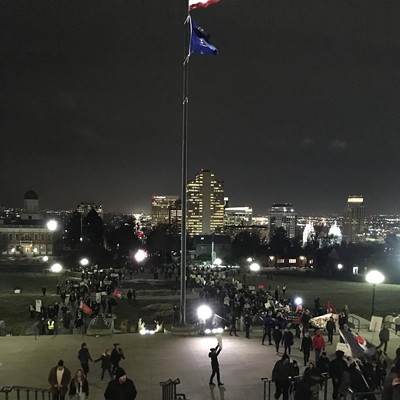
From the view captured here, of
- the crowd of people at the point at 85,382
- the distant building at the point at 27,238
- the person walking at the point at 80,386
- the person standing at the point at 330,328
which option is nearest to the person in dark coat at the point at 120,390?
the crowd of people at the point at 85,382

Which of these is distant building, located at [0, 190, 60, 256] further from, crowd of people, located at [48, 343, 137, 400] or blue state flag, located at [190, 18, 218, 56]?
crowd of people, located at [48, 343, 137, 400]

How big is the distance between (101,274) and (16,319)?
16.9 m

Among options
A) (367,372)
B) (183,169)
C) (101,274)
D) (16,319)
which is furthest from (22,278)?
(367,372)

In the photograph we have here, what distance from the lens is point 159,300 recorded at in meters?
36.4

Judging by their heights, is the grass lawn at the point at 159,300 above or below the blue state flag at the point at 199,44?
below

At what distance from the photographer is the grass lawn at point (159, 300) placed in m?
30.2

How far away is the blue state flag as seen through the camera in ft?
60.3

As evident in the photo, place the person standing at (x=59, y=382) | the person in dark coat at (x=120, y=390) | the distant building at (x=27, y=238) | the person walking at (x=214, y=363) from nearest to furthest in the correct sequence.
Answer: the person in dark coat at (x=120, y=390)
the person standing at (x=59, y=382)
the person walking at (x=214, y=363)
the distant building at (x=27, y=238)

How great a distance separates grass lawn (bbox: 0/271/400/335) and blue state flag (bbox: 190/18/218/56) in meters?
15.7

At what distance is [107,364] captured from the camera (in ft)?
44.1

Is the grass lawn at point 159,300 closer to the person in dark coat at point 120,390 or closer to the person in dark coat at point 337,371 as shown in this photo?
the person in dark coat at point 120,390

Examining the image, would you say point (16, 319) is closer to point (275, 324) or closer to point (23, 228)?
point (275, 324)

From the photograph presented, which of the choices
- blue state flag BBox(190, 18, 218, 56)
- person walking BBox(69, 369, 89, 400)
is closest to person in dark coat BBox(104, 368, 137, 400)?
person walking BBox(69, 369, 89, 400)

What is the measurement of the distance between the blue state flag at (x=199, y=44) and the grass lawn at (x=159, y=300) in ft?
51.4
